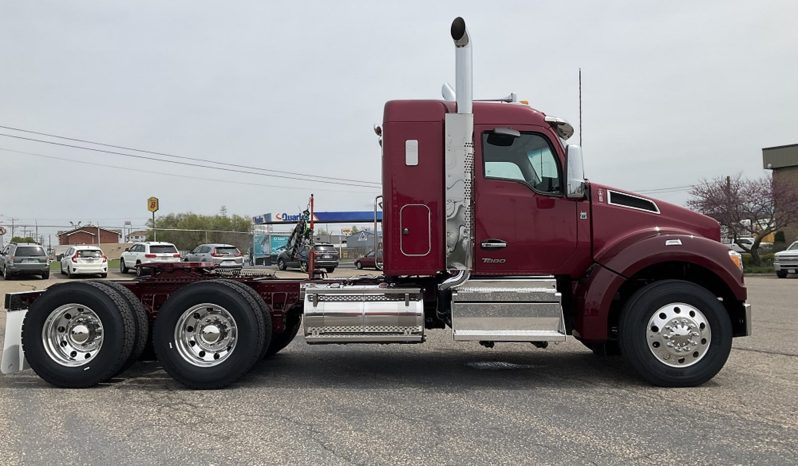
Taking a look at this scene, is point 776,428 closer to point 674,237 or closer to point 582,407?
point 582,407

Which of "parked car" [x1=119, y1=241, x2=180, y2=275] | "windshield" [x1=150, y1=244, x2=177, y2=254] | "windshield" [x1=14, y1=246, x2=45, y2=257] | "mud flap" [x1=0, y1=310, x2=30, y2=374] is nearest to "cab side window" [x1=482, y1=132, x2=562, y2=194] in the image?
"mud flap" [x1=0, y1=310, x2=30, y2=374]

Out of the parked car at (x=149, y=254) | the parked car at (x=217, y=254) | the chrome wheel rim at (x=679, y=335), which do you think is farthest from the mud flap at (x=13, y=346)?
the parked car at (x=149, y=254)

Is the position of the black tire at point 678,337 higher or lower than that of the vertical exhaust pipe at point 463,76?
lower

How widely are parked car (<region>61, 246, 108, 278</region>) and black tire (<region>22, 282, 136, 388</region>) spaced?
2163cm

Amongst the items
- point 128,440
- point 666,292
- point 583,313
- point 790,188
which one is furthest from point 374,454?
point 790,188

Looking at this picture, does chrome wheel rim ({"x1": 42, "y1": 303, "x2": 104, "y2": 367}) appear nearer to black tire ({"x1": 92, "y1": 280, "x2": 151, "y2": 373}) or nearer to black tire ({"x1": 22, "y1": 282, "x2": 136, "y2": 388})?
black tire ({"x1": 22, "y1": 282, "x2": 136, "y2": 388})

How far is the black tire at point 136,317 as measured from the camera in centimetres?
590

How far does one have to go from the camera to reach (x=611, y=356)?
7.21 m

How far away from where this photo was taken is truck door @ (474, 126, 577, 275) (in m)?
5.96

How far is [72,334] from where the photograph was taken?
5871 millimetres

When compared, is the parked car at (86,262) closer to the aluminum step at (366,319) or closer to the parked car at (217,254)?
the parked car at (217,254)

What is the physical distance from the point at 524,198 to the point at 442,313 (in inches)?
58.2

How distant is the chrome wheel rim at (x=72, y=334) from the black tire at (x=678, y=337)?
17.3ft

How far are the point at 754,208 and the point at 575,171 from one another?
106 feet
